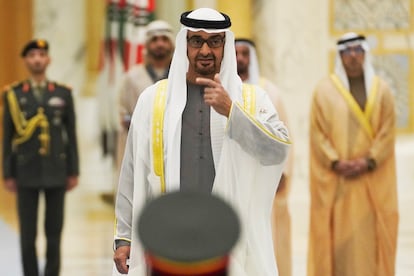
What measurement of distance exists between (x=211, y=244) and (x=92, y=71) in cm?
A: 1305

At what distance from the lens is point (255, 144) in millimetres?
4664

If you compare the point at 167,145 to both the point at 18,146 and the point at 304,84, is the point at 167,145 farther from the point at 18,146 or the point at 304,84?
the point at 304,84

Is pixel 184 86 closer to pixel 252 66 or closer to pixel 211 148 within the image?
pixel 211 148

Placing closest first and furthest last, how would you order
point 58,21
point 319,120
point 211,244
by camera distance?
point 211,244 < point 319,120 < point 58,21

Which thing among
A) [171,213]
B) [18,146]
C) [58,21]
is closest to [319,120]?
[18,146]

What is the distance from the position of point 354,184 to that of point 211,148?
337 centimetres

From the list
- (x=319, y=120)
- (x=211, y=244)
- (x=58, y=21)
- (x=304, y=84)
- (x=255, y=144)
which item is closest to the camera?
(x=211, y=244)

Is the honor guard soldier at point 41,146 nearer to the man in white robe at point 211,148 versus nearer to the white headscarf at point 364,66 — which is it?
the white headscarf at point 364,66

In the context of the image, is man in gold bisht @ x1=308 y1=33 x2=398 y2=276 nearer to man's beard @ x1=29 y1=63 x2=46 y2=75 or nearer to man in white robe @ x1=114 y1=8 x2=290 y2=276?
man's beard @ x1=29 y1=63 x2=46 y2=75

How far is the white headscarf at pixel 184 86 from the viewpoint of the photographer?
4754 mm

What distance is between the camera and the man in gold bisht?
796cm

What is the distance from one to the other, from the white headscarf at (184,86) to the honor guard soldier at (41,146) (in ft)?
11.2

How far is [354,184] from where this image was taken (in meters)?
8.00

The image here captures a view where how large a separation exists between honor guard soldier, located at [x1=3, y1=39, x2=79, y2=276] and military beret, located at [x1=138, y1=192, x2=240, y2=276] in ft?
19.1
